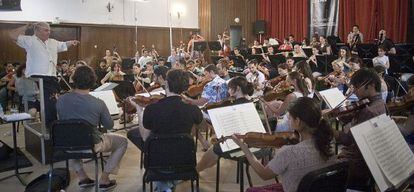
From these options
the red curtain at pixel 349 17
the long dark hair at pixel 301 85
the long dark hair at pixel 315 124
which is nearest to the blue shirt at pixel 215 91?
the long dark hair at pixel 301 85

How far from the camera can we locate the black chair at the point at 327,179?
2.11 meters

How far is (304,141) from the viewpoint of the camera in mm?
2408

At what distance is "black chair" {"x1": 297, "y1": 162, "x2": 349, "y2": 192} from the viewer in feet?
6.93

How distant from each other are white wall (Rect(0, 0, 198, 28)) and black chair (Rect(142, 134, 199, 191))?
34.8ft

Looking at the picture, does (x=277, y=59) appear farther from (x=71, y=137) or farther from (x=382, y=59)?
(x=71, y=137)

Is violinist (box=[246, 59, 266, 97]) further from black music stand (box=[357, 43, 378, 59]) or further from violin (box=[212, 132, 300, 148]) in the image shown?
black music stand (box=[357, 43, 378, 59])

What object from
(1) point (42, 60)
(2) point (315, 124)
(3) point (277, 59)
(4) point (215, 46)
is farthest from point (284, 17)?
(2) point (315, 124)

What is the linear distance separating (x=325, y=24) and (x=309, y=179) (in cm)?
1450

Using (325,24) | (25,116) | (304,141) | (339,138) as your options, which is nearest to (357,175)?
(339,138)

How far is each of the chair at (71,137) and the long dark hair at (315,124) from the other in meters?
2.04

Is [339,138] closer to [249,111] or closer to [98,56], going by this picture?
[249,111]

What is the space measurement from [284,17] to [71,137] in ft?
48.3

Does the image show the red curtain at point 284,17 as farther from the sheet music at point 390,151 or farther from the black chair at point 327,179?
the black chair at point 327,179

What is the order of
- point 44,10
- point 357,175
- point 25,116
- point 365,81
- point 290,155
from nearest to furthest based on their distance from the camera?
point 290,155 → point 357,175 → point 365,81 → point 25,116 → point 44,10
